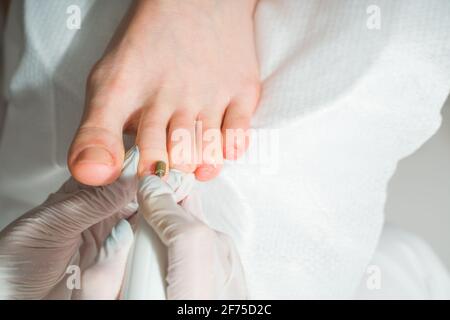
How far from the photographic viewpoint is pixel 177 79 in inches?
30.0

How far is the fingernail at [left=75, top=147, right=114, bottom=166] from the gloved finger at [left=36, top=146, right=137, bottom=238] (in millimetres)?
40

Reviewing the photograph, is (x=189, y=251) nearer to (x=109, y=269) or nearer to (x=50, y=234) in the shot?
(x=109, y=269)

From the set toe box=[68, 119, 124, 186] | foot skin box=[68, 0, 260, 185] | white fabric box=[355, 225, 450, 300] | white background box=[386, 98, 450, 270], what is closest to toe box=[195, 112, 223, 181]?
foot skin box=[68, 0, 260, 185]

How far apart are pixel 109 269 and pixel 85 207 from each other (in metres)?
0.10

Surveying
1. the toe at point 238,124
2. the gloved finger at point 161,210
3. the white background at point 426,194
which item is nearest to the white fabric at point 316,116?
the toe at point 238,124

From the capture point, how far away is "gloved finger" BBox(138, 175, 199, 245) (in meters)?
0.53

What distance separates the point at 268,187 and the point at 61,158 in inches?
12.4

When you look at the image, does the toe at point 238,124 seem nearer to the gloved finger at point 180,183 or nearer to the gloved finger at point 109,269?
the gloved finger at point 180,183

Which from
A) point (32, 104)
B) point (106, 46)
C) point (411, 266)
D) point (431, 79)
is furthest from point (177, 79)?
point (411, 266)

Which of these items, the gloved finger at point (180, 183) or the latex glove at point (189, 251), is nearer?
the latex glove at point (189, 251)

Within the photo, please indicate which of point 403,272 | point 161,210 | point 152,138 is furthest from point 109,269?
point 403,272

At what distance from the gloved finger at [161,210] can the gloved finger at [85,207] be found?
0.05 m

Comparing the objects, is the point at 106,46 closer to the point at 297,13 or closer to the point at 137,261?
the point at 297,13

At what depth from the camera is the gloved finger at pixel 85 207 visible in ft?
2.06
